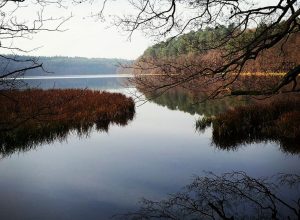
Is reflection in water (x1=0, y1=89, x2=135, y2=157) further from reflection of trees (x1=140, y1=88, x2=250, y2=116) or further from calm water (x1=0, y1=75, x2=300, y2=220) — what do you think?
reflection of trees (x1=140, y1=88, x2=250, y2=116)

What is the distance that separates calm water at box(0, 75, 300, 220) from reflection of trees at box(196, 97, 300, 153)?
468mm

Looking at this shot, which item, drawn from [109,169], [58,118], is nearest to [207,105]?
[58,118]

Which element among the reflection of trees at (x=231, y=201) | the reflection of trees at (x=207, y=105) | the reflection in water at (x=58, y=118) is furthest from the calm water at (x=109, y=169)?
the reflection of trees at (x=207, y=105)

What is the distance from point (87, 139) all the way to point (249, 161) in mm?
6006

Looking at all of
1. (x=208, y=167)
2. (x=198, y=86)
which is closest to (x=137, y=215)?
(x=198, y=86)

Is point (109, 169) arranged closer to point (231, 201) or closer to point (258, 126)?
point (231, 201)

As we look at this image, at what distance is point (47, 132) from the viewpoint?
12375 millimetres

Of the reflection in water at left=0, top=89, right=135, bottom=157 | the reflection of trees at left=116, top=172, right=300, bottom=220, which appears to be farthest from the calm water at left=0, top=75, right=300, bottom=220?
the reflection in water at left=0, top=89, right=135, bottom=157

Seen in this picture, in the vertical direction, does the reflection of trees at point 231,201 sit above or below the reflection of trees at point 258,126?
below

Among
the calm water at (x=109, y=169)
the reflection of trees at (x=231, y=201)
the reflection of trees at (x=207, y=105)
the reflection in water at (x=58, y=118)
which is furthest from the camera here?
the reflection of trees at (x=207, y=105)

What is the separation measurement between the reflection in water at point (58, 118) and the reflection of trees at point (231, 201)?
11.2 feet

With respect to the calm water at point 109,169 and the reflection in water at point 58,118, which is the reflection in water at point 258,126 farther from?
the reflection in water at point 58,118

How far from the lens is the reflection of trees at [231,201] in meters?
5.44

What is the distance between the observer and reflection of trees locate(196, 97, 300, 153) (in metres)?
10.7
